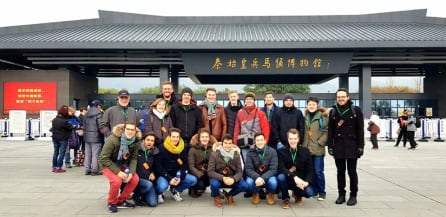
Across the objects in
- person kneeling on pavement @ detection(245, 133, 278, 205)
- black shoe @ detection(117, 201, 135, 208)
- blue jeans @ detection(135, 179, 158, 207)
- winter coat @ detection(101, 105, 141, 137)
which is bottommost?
black shoe @ detection(117, 201, 135, 208)

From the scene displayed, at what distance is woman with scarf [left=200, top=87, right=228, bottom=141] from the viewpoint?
6.71 m

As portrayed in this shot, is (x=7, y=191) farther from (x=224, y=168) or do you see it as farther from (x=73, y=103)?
(x=73, y=103)

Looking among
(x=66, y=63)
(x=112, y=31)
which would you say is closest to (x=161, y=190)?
(x=66, y=63)

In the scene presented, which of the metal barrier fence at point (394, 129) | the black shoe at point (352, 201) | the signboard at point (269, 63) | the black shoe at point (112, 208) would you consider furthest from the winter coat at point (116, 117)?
the signboard at point (269, 63)

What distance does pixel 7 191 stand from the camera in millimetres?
7062

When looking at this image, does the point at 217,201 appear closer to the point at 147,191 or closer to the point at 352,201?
the point at 147,191

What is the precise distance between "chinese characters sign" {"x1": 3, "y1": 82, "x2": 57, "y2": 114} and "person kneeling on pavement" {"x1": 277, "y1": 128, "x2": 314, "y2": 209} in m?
21.6

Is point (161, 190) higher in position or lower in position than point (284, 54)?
lower

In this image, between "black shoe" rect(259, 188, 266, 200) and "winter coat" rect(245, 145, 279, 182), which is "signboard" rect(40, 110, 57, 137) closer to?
"black shoe" rect(259, 188, 266, 200)

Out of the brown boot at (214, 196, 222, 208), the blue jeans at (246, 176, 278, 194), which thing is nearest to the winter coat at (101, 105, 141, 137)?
the brown boot at (214, 196, 222, 208)

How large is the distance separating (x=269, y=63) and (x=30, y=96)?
13.7 meters

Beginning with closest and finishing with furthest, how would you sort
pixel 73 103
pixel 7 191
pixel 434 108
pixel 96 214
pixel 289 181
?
1. pixel 96 214
2. pixel 289 181
3. pixel 7 191
4. pixel 73 103
5. pixel 434 108

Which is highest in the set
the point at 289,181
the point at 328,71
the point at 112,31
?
the point at 112,31

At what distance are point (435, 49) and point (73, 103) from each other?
20736 millimetres
